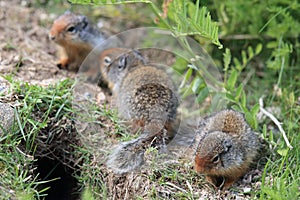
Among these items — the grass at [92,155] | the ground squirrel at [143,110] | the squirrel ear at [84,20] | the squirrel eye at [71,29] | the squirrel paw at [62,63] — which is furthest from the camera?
the squirrel ear at [84,20]

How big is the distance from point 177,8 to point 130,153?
1415 millimetres

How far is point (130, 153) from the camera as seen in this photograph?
4.26m

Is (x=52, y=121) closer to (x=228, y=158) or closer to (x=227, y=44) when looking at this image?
(x=228, y=158)

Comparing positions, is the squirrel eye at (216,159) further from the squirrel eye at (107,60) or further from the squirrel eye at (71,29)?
the squirrel eye at (71,29)

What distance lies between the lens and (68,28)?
19.3 feet

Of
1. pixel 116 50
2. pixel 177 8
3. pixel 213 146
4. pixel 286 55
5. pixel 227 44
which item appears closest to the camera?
pixel 213 146

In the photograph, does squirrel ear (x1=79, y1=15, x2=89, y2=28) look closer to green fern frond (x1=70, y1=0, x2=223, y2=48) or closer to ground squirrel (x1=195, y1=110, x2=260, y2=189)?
green fern frond (x1=70, y1=0, x2=223, y2=48)

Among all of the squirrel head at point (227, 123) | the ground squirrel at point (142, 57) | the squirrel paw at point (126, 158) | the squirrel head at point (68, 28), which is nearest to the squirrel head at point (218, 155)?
the squirrel head at point (227, 123)

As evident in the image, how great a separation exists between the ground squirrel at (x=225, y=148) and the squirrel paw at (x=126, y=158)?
512 mm

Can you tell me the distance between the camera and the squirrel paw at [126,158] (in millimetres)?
4215

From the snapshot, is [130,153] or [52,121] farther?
[52,121]

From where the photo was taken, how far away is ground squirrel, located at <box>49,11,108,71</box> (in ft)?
19.0

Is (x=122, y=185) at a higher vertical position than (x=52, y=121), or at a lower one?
lower

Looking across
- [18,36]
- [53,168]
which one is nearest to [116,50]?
[18,36]
